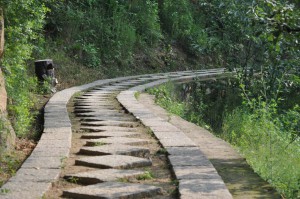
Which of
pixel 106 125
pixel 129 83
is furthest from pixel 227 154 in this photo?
pixel 129 83

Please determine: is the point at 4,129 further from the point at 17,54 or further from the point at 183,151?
the point at 17,54

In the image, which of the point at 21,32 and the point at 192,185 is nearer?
the point at 192,185

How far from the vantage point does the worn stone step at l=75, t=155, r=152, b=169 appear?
3842 millimetres

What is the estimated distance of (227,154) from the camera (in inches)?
173

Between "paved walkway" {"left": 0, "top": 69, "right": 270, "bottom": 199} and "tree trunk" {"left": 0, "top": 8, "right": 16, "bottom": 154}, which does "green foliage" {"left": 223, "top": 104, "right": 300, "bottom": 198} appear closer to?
"paved walkway" {"left": 0, "top": 69, "right": 270, "bottom": 199}

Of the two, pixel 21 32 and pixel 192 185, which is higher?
pixel 21 32

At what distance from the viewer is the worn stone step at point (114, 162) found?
3.84 meters

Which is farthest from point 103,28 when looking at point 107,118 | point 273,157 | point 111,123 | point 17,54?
point 273,157

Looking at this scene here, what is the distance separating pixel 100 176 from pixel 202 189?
693 millimetres

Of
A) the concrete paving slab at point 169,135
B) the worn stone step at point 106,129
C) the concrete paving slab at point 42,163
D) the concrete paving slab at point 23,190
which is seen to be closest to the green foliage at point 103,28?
the worn stone step at point 106,129

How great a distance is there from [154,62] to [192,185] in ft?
Result: 41.1

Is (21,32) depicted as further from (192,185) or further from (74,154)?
(192,185)

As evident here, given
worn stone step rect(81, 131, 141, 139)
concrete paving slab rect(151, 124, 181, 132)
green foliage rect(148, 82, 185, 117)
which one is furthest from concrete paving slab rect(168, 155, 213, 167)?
green foliage rect(148, 82, 185, 117)

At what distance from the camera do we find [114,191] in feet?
10.4
